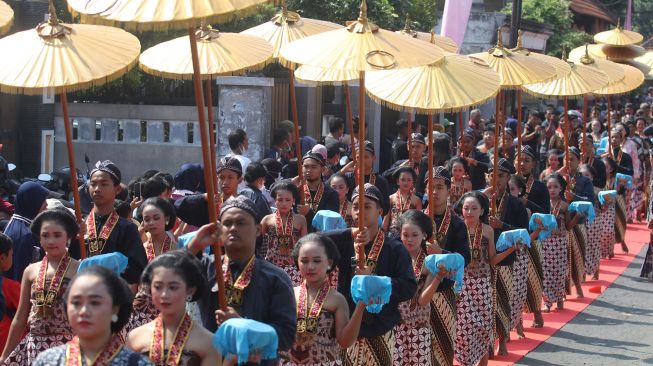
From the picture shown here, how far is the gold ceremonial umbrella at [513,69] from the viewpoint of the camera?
10336mm

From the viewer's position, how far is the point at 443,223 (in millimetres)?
8891

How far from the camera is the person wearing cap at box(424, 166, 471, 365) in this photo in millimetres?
8555

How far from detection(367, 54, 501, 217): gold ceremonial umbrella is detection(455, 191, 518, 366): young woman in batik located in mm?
957

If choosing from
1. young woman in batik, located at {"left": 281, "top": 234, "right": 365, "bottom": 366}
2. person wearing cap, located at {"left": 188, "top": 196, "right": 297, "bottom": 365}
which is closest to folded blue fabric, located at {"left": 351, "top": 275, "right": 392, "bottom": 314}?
young woman in batik, located at {"left": 281, "top": 234, "right": 365, "bottom": 366}

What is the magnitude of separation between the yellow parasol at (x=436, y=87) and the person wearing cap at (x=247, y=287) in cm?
270

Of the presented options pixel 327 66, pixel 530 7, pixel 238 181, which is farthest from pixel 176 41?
pixel 530 7

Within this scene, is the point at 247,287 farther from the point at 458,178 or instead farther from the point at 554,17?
the point at 554,17

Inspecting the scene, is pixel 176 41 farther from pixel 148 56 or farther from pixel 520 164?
pixel 520 164

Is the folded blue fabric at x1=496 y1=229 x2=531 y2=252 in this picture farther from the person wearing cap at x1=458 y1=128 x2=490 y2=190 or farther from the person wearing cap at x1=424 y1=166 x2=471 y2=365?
the person wearing cap at x1=458 y1=128 x2=490 y2=190

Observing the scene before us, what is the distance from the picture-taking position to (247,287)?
18.4 feet

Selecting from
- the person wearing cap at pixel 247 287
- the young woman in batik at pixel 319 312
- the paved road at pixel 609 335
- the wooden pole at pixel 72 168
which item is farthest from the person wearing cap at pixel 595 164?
the person wearing cap at pixel 247 287

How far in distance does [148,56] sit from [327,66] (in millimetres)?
2488

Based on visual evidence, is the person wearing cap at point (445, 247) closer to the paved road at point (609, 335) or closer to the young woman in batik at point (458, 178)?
the paved road at point (609, 335)

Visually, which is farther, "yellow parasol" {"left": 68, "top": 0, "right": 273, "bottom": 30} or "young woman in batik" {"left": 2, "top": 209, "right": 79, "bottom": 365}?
"young woman in batik" {"left": 2, "top": 209, "right": 79, "bottom": 365}
